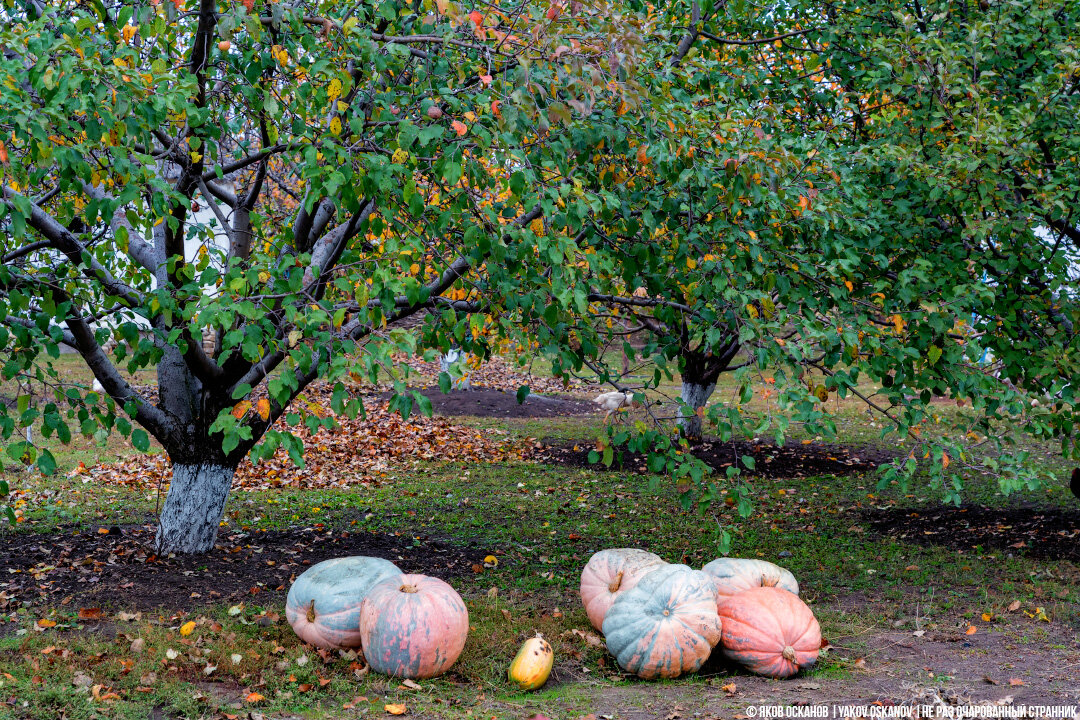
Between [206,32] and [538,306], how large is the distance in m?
2.53

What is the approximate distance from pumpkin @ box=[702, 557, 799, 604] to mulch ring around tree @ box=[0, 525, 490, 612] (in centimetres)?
235

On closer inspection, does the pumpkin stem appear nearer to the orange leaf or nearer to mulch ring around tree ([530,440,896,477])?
the orange leaf

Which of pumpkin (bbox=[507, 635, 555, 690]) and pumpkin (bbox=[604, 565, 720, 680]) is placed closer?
pumpkin (bbox=[507, 635, 555, 690])

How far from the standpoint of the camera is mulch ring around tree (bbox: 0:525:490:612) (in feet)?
19.1

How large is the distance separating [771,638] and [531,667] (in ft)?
4.41

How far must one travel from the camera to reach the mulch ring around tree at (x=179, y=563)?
581cm

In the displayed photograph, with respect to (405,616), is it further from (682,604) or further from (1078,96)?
(1078,96)

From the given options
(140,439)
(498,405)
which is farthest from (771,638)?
(498,405)

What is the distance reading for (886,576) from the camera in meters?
6.96

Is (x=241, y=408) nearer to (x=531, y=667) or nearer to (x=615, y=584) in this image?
(x=531, y=667)

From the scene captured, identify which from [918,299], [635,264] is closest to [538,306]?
[635,264]

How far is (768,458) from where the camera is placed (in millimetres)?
12672

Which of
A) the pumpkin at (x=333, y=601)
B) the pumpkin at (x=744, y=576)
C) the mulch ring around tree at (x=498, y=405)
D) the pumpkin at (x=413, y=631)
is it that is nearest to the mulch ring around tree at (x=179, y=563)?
the pumpkin at (x=333, y=601)

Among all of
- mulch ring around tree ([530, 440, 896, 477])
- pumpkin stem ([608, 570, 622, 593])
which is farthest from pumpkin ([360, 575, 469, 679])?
mulch ring around tree ([530, 440, 896, 477])
